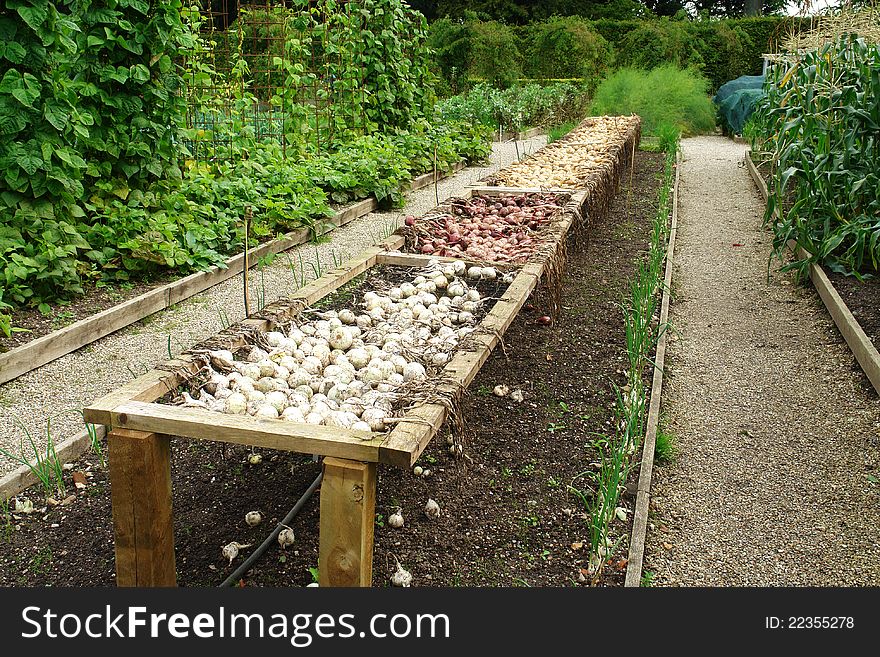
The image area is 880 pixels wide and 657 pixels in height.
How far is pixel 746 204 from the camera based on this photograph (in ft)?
29.4

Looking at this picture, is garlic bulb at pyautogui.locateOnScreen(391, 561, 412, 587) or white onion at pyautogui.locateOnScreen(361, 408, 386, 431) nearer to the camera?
white onion at pyautogui.locateOnScreen(361, 408, 386, 431)

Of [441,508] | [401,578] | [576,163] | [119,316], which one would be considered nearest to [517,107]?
[576,163]

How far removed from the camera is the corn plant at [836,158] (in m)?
4.95

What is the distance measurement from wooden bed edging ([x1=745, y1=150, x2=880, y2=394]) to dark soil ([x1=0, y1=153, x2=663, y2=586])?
1.22 meters

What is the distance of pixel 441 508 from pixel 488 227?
2484 mm

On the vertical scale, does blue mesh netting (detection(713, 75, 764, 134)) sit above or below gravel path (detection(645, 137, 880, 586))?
above

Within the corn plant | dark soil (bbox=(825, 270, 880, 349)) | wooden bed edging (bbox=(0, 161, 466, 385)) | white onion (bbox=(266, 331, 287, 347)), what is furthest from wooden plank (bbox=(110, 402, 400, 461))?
the corn plant

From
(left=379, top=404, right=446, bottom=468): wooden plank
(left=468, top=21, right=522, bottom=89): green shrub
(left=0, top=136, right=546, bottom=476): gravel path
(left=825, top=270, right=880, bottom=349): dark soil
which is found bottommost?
(left=0, top=136, right=546, bottom=476): gravel path

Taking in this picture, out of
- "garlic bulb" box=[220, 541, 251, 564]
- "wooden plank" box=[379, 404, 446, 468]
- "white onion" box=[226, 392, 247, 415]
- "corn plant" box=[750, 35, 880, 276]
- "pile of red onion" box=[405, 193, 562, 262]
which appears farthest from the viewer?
"corn plant" box=[750, 35, 880, 276]

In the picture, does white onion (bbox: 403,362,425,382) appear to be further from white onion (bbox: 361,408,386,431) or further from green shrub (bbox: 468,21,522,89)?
green shrub (bbox: 468,21,522,89)

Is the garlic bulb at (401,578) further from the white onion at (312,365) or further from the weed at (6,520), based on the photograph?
the weed at (6,520)

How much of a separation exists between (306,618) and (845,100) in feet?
15.8

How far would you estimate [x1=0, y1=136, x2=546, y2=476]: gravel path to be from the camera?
131 inches

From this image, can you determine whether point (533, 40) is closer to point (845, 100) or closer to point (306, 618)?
point (845, 100)
